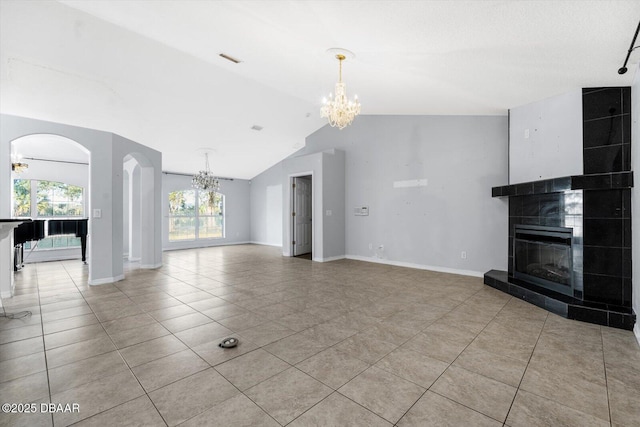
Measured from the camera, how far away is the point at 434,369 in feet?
6.81

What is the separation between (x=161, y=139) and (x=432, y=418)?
7266 millimetres

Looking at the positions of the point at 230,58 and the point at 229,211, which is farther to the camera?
the point at 229,211

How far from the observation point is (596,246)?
315cm

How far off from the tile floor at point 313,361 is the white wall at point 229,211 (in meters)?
5.35

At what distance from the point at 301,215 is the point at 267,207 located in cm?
290

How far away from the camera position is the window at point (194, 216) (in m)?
9.38

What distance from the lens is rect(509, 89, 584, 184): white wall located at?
350 cm

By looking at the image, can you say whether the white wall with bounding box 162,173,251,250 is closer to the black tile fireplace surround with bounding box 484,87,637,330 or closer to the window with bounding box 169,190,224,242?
the window with bounding box 169,190,224,242

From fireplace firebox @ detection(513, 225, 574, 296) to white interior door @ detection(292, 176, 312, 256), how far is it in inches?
195

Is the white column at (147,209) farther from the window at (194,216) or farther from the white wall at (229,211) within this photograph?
the white wall at (229,211)

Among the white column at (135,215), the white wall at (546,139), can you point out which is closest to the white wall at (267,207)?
the white column at (135,215)

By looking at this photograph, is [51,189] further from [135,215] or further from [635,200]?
[635,200]

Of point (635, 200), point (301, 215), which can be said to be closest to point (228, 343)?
point (635, 200)

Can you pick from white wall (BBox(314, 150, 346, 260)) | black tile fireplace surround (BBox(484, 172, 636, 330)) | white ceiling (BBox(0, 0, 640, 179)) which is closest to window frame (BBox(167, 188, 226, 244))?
white ceiling (BBox(0, 0, 640, 179))
